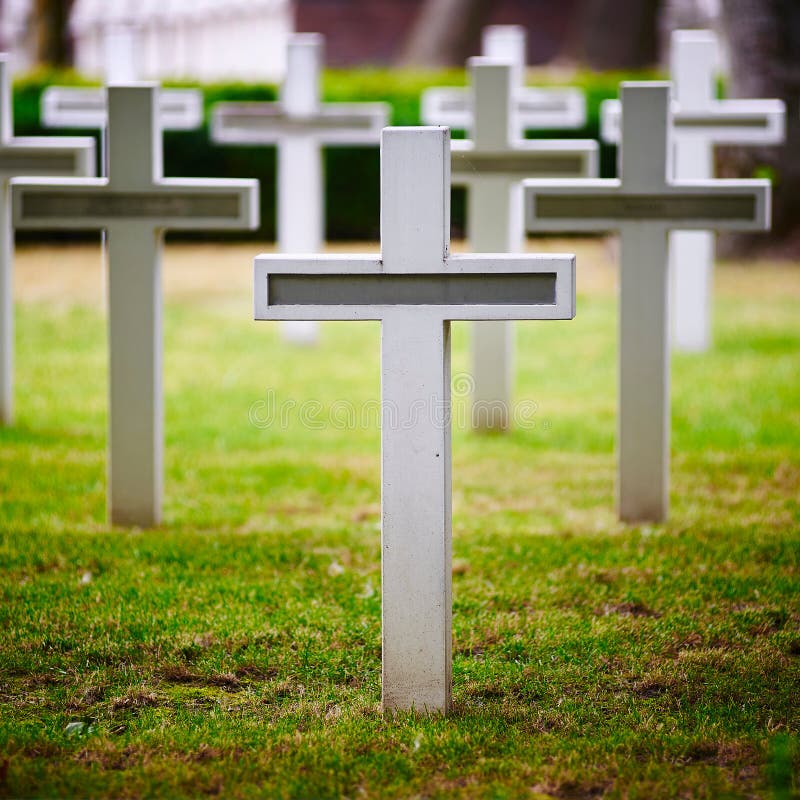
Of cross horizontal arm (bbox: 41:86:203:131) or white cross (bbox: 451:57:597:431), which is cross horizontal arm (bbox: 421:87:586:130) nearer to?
cross horizontal arm (bbox: 41:86:203:131)

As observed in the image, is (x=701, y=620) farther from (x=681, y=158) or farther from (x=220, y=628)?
(x=681, y=158)

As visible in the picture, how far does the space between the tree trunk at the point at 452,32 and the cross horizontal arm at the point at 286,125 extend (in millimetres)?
14908

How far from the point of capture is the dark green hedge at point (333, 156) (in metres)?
15.5

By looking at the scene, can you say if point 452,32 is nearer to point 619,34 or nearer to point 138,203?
point 619,34

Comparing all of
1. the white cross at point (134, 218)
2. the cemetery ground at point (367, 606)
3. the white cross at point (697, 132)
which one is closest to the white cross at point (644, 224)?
the cemetery ground at point (367, 606)

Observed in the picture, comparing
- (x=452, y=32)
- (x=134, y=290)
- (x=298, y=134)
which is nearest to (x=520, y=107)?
(x=298, y=134)

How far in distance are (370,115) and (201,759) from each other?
24.5ft

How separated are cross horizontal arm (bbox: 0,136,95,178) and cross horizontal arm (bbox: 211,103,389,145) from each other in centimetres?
348

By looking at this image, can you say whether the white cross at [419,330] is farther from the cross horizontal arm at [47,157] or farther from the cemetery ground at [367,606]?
the cross horizontal arm at [47,157]

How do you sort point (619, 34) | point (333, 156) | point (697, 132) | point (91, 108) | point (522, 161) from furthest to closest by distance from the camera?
point (619, 34) < point (333, 156) < point (91, 108) < point (697, 132) < point (522, 161)

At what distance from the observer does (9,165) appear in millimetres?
6941

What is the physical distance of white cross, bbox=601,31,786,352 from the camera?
28.6 ft

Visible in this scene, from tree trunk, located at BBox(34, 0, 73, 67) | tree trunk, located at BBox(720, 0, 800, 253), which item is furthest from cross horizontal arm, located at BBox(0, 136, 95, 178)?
tree trunk, located at BBox(34, 0, 73, 67)

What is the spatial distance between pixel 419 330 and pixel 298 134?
7210mm
